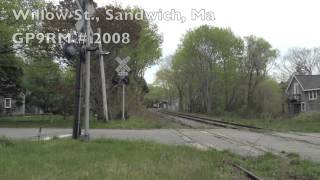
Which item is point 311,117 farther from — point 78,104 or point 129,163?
point 129,163

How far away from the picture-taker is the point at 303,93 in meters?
86.9

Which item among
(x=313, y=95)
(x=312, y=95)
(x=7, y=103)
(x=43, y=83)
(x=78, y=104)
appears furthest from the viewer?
(x=312, y=95)

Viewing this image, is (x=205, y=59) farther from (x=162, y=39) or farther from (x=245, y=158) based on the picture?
(x=245, y=158)

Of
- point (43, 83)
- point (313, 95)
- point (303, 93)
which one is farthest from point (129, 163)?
point (303, 93)

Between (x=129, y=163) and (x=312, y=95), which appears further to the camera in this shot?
(x=312, y=95)

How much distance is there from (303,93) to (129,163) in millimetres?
78286

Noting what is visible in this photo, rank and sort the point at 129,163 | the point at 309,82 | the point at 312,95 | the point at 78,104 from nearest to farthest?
1. the point at 129,163
2. the point at 78,104
3. the point at 312,95
4. the point at 309,82

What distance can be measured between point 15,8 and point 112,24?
22.0ft

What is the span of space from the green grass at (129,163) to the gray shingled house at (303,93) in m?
64.4

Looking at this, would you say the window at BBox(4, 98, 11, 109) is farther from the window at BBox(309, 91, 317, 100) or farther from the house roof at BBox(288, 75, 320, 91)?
the window at BBox(309, 91, 317, 100)

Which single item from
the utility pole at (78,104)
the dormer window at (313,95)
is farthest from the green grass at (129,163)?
the dormer window at (313,95)

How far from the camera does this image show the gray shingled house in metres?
82.4

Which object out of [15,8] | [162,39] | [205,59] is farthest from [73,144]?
[205,59]

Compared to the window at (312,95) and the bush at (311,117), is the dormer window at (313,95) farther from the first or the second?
the bush at (311,117)
